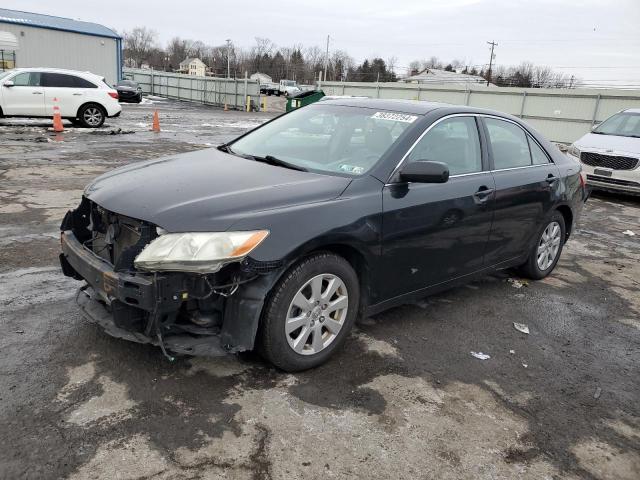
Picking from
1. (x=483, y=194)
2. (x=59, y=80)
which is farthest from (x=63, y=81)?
(x=483, y=194)

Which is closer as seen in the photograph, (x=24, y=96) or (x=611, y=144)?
(x=611, y=144)

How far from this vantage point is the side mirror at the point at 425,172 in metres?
3.49

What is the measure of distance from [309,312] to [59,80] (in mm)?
15784

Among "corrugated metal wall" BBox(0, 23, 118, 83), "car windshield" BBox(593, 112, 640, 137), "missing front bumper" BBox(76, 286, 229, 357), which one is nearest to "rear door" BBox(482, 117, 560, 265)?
"missing front bumper" BBox(76, 286, 229, 357)

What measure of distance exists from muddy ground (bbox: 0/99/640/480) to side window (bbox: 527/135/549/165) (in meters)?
1.31

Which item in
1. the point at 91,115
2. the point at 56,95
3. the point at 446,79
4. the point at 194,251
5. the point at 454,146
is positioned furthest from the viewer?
the point at 446,79

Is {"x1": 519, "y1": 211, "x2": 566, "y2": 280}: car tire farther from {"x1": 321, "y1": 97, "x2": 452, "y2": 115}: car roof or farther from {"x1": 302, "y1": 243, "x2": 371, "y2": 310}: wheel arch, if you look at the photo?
{"x1": 302, "y1": 243, "x2": 371, "y2": 310}: wheel arch

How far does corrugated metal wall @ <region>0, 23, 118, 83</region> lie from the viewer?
104 ft

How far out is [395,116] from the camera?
407 centimetres

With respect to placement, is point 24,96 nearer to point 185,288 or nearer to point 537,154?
point 537,154

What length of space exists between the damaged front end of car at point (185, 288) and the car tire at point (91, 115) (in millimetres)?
15212

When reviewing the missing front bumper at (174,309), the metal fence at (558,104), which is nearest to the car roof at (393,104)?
the missing front bumper at (174,309)

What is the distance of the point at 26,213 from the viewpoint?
21.6 feet

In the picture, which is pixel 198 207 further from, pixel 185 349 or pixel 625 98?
pixel 625 98
